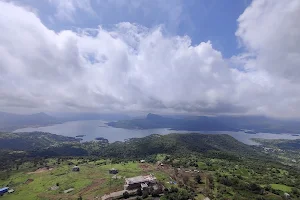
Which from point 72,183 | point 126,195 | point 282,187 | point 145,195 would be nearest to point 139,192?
point 145,195

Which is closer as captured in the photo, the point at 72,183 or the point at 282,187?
the point at 72,183

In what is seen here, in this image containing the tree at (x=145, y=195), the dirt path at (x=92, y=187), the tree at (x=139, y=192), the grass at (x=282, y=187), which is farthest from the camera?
the grass at (x=282, y=187)

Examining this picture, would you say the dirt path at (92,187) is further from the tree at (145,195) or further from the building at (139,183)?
the tree at (145,195)

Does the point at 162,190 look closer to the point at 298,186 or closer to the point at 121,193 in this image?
the point at 121,193

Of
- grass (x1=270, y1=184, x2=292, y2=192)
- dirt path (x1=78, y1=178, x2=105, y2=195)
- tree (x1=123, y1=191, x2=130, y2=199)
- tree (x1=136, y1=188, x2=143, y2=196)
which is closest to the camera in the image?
tree (x1=123, y1=191, x2=130, y2=199)

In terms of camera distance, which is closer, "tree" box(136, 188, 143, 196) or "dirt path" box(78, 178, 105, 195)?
"tree" box(136, 188, 143, 196)

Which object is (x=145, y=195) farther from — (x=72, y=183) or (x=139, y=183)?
(x=72, y=183)

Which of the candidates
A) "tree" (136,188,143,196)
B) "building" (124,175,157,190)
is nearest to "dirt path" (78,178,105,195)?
"building" (124,175,157,190)

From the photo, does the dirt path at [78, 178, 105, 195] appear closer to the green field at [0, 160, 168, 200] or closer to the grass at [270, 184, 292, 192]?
the green field at [0, 160, 168, 200]

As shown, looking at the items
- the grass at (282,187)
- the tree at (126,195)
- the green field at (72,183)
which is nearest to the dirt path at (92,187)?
the green field at (72,183)

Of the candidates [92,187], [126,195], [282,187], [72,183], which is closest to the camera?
[126,195]

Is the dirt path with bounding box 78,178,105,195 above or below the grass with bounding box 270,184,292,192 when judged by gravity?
above

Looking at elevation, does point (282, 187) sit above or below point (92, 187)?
below
